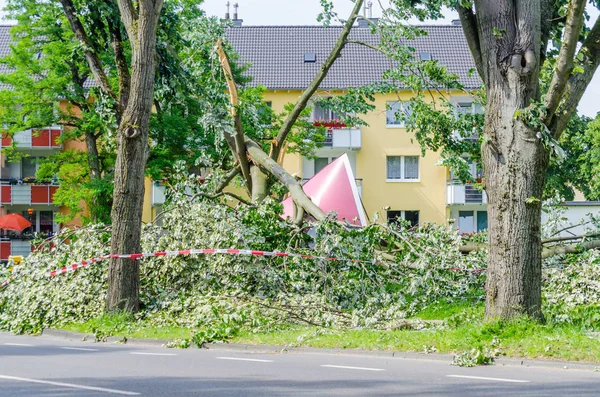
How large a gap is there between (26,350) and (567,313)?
24.5 feet

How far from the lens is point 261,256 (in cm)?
1531

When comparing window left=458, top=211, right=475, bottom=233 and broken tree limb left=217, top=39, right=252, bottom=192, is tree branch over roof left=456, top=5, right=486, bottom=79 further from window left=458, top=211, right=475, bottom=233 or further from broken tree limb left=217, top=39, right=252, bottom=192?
window left=458, top=211, right=475, bottom=233

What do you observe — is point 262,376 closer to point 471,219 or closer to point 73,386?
point 73,386

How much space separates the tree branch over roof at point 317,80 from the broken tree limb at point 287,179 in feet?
2.20

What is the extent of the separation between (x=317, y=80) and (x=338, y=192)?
18.4ft

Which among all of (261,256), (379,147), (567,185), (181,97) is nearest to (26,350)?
(261,256)

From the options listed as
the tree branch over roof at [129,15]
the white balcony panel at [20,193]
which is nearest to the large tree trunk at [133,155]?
the tree branch over roof at [129,15]

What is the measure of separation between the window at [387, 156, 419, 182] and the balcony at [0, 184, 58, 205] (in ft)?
57.8

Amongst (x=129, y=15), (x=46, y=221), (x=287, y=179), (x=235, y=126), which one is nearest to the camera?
(x=129, y=15)

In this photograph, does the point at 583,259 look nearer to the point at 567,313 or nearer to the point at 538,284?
the point at 567,313

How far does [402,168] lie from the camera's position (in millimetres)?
49594

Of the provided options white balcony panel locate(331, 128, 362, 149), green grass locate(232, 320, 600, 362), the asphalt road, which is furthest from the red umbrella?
green grass locate(232, 320, 600, 362)

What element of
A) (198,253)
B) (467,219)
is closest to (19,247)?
(467,219)

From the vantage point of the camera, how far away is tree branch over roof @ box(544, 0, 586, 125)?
420 inches
